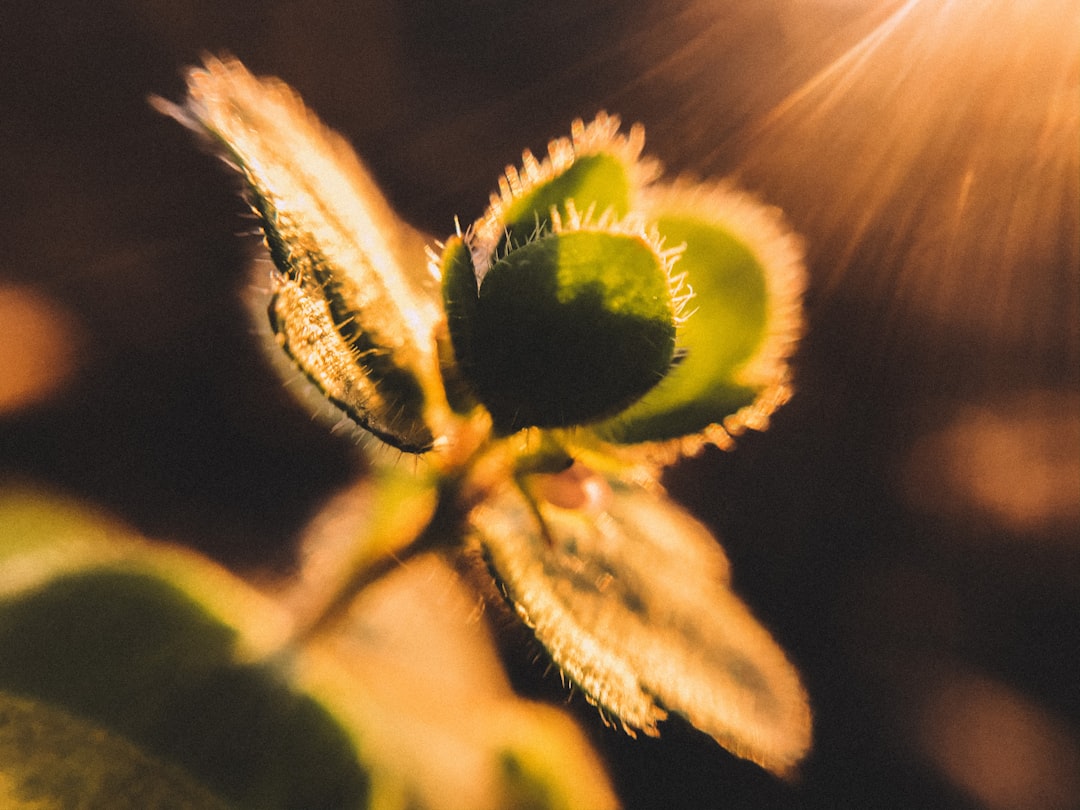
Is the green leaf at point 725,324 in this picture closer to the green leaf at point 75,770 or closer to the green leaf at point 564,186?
the green leaf at point 564,186

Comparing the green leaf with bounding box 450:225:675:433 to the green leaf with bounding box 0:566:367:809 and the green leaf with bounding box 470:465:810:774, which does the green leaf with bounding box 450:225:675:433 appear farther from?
the green leaf with bounding box 0:566:367:809

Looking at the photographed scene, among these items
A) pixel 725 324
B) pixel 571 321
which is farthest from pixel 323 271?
pixel 725 324

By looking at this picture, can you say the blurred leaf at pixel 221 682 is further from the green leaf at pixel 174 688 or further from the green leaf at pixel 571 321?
the green leaf at pixel 571 321

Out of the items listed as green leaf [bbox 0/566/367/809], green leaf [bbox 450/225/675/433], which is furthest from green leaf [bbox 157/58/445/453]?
green leaf [bbox 0/566/367/809]

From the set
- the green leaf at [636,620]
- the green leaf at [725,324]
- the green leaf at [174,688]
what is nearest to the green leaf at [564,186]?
the green leaf at [725,324]

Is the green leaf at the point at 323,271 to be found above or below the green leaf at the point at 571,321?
above

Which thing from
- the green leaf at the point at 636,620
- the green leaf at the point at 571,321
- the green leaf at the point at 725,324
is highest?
the green leaf at the point at 571,321

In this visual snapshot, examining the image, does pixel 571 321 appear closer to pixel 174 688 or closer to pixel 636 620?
pixel 636 620
